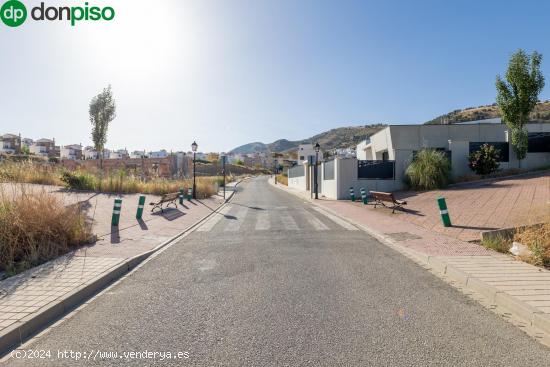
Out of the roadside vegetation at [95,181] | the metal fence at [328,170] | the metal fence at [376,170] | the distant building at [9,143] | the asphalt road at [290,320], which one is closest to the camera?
the asphalt road at [290,320]

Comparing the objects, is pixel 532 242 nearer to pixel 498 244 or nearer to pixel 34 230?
pixel 498 244

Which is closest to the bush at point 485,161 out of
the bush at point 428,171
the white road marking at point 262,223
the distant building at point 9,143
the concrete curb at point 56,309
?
the bush at point 428,171

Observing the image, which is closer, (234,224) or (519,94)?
(234,224)

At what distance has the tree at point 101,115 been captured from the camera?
93.3 feet

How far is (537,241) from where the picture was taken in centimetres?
620

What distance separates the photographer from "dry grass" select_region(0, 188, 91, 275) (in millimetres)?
5781

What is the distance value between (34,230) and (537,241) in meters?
9.79

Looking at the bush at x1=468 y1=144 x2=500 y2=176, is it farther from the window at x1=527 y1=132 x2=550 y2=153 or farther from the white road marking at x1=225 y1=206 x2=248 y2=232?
the white road marking at x1=225 y1=206 x2=248 y2=232

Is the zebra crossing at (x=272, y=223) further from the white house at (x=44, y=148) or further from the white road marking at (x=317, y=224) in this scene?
the white house at (x=44, y=148)

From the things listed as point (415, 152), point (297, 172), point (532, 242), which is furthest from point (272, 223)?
point (297, 172)

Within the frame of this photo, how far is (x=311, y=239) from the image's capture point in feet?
29.1

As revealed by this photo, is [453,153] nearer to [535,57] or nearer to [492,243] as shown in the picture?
[535,57]

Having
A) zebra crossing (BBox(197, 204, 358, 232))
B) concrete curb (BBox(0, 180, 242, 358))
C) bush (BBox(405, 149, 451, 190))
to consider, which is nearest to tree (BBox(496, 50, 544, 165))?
bush (BBox(405, 149, 451, 190))

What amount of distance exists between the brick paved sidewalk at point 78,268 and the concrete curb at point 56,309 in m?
0.03
